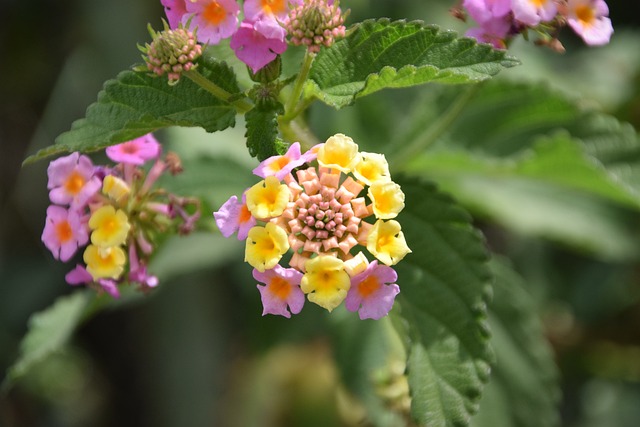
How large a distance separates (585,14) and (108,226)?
78 cm

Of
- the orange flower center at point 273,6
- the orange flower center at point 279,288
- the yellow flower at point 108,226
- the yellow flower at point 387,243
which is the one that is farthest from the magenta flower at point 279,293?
the orange flower center at point 273,6

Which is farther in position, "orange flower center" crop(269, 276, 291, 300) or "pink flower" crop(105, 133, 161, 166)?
"pink flower" crop(105, 133, 161, 166)

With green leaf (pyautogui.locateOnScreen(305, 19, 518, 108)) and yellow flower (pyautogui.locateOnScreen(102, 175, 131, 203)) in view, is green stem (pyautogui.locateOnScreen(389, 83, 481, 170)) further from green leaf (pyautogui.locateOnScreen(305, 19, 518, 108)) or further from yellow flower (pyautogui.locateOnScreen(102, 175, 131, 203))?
yellow flower (pyautogui.locateOnScreen(102, 175, 131, 203))

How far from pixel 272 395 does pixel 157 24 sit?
1.17 m

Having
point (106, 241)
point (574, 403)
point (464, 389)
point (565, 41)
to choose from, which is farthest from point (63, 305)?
point (565, 41)

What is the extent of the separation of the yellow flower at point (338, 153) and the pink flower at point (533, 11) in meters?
Answer: 0.31

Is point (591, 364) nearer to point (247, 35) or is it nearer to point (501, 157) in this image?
point (501, 157)

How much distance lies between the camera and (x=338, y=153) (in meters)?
1.00

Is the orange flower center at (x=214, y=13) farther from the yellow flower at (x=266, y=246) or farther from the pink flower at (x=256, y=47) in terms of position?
the yellow flower at (x=266, y=246)

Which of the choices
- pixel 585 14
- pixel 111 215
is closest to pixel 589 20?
pixel 585 14

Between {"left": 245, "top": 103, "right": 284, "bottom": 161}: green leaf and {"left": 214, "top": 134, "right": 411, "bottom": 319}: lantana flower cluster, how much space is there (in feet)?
0.21

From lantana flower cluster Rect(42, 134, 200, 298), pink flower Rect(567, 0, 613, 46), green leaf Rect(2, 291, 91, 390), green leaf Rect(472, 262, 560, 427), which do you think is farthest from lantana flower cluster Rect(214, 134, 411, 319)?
green leaf Rect(472, 262, 560, 427)

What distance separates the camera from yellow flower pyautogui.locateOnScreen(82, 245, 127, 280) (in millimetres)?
1119

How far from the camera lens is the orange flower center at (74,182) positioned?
1.14m
